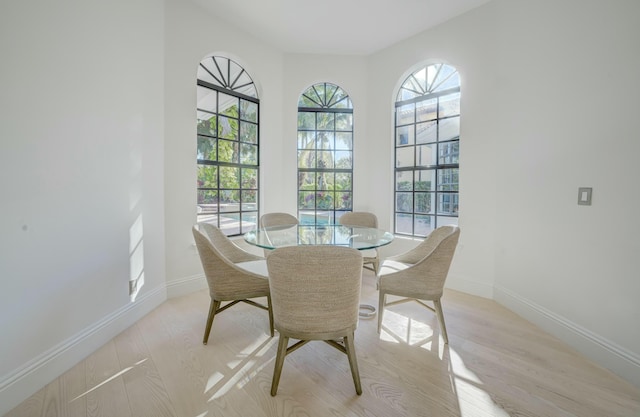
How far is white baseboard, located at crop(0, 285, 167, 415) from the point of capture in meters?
1.52

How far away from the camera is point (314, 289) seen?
58.8 inches

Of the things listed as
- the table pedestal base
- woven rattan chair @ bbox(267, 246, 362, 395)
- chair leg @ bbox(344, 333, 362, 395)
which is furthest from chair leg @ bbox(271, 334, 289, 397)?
the table pedestal base

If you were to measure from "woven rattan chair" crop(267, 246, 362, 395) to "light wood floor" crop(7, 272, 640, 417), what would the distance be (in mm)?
204

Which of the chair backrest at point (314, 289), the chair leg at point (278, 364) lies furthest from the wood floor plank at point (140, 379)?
the chair backrest at point (314, 289)

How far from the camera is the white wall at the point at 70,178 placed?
1.53m

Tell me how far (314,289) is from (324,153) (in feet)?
10.5

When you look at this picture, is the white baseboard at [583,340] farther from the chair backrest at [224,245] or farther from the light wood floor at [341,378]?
the chair backrest at [224,245]

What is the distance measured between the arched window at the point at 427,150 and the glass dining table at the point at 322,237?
1311 mm

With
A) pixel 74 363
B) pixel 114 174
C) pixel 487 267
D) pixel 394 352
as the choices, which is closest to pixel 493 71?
pixel 487 267

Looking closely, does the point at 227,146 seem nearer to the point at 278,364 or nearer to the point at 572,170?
the point at 278,364

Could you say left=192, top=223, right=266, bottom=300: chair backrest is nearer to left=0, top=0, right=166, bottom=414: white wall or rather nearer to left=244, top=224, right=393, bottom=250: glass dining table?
left=244, top=224, right=393, bottom=250: glass dining table

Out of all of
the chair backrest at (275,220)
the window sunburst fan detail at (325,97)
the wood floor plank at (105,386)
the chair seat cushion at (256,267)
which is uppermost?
the window sunburst fan detail at (325,97)

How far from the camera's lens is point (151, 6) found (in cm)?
272

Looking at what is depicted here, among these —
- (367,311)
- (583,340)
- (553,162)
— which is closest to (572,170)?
(553,162)
